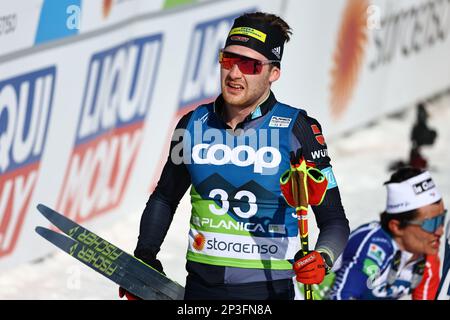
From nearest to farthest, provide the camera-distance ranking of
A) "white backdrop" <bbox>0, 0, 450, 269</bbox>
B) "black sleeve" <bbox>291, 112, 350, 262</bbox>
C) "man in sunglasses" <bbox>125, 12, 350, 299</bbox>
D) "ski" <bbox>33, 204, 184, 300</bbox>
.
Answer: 1. "black sleeve" <bbox>291, 112, 350, 262</bbox>
2. "man in sunglasses" <bbox>125, 12, 350, 299</bbox>
3. "ski" <bbox>33, 204, 184, 300</bbox>
4. "white backdrop" <bbox>0, 0, 450, 269</bbox>

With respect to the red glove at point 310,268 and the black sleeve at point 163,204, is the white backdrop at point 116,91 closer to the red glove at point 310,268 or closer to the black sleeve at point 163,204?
the black sleeve at point 163,204

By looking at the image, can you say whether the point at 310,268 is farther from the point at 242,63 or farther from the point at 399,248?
the point at 399,248

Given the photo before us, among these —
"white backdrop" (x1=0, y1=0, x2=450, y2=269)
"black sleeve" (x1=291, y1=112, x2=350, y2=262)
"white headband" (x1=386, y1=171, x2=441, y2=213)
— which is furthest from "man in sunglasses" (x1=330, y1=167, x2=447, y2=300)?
"white backdrop" (x1=0, y1=0, x2=450, y2=269)

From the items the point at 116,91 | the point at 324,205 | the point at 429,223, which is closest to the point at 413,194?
the point at 429,223

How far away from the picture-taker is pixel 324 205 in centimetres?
505

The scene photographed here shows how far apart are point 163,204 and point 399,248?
2.25m

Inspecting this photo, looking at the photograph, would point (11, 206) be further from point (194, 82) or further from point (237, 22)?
point (237, 22)

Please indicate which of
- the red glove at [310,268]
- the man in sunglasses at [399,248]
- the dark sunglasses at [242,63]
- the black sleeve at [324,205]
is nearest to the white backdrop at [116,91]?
the man in sunglasses at [399,248]

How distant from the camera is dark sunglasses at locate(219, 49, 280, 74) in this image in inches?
204

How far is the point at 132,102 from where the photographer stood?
9852 mm

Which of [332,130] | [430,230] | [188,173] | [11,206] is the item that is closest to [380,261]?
[430,230]

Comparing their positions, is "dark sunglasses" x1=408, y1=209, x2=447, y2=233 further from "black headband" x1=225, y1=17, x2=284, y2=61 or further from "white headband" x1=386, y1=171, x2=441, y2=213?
"black headband" x1=225, y1=17, x2=284, y2=61

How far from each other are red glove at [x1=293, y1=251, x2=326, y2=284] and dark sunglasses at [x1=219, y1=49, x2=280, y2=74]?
0.90m

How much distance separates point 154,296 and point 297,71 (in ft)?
25.2
